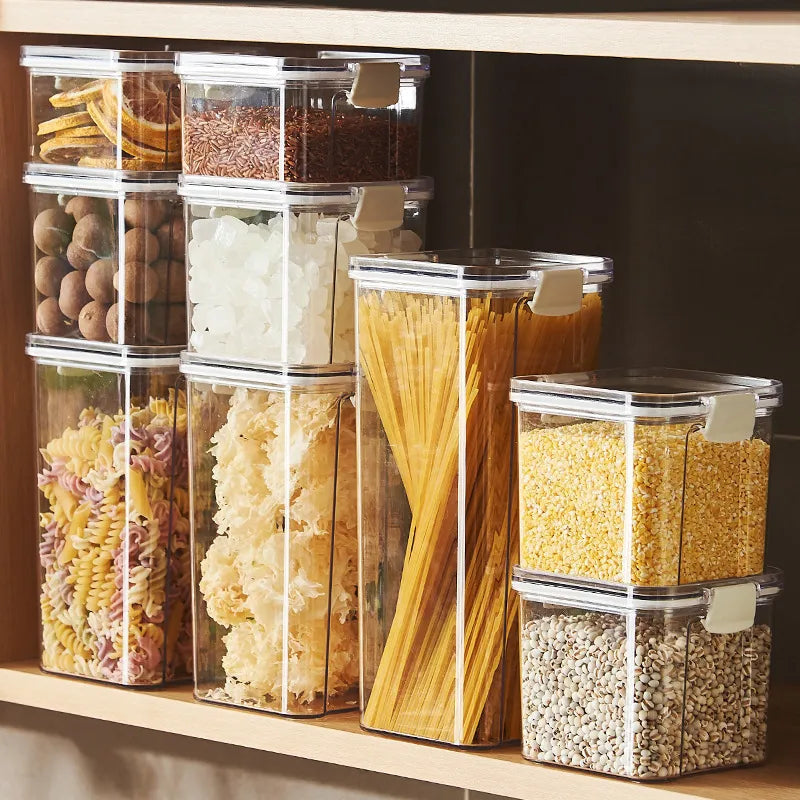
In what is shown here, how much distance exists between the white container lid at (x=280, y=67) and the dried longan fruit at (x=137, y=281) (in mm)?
129

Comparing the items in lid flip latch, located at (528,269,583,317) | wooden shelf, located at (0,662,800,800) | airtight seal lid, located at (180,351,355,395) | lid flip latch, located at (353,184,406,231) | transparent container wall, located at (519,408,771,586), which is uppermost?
lid flip latch, located at (353,184,406,231)

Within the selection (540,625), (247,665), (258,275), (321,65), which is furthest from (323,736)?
(321,65)

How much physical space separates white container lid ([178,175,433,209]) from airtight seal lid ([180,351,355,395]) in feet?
0.33

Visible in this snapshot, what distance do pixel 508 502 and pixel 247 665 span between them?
22 centimetres

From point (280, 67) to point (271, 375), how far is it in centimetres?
19

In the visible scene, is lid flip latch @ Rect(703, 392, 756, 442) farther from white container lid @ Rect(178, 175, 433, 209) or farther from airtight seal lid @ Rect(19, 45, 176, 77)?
airtight seal lid @ Rect(19, 45, 176, 77)

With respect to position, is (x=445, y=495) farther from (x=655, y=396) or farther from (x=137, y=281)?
(x=137, y=281)

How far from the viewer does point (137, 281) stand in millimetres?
1078

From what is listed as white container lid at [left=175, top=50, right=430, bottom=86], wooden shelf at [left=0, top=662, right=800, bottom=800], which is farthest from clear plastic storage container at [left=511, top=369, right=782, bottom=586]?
white container lid at [left=175, top=50, right=430, bottom=86]

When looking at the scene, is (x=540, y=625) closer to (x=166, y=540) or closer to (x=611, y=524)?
(x=611, y=524)

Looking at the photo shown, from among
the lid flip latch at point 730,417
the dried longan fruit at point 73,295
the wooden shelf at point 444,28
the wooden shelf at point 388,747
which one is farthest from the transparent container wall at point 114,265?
the lid flip latch at point 730,417

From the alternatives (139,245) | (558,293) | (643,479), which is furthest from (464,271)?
(139,245)

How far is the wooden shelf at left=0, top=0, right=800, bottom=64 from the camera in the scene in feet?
2.74

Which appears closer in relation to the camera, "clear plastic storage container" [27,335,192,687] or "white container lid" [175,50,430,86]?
"white container lid" [175,50,430,86]
